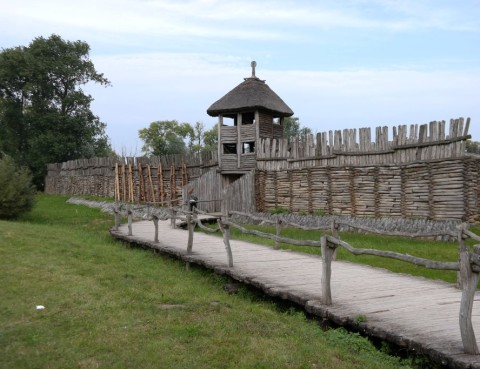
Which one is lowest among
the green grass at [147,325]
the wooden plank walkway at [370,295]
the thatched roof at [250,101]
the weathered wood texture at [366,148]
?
the green grass at [147,325]

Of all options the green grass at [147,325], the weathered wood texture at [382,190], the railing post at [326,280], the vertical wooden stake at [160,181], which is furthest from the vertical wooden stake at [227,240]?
the vertical wooden stake at [160,181]

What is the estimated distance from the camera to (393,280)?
798cm

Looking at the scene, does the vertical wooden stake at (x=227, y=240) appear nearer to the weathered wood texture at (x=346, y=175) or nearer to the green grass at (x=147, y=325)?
the green grass at (x=147, y=325)

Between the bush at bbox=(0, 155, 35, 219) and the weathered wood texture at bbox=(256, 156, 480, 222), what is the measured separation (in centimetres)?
1005

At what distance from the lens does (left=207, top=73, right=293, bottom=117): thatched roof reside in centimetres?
2400

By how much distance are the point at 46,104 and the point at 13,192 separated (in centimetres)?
2584

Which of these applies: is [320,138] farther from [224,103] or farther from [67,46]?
[67,46]

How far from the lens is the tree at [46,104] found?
1654 inches

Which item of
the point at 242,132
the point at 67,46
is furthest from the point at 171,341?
the point at 67,46

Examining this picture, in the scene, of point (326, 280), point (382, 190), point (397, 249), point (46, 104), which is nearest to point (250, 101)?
point (382, 190)

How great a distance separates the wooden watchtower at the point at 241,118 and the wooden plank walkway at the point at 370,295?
12463 millimetres

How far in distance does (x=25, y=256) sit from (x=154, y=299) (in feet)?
15.4

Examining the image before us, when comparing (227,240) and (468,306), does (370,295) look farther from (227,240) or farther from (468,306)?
(227,240)

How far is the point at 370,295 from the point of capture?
693 cm
